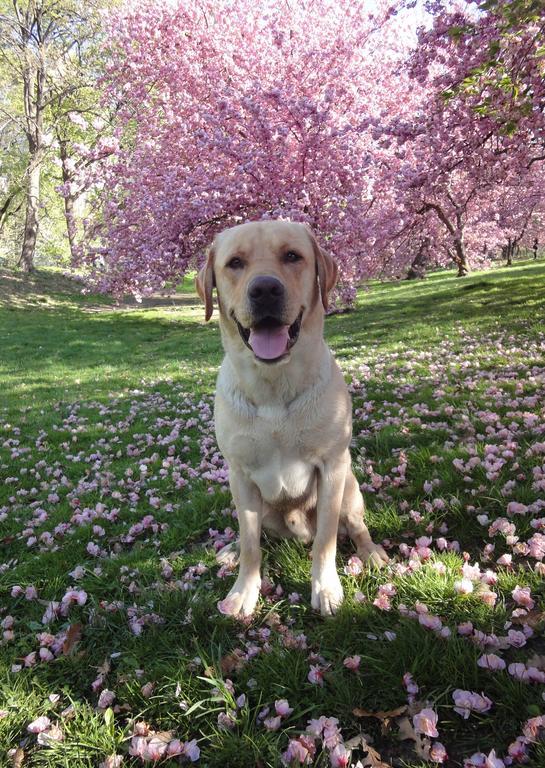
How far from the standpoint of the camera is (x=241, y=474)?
290 centimetres

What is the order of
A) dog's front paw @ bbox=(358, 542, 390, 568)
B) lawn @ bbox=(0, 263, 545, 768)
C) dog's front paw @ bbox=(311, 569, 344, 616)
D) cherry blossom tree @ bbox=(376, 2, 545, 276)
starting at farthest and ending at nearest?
cherry blossom tree @ bbox=(376, 2, 545, 276) → dog's front paw @ bbox=(358, 542, 390, 568) → dog's front paw @ bbox=(311, 569, 344, 616) → lawn @ bbox=(0, 263, 545, 768)

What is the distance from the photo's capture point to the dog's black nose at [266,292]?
104 inches

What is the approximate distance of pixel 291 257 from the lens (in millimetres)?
2980

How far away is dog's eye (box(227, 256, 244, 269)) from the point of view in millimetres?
2980

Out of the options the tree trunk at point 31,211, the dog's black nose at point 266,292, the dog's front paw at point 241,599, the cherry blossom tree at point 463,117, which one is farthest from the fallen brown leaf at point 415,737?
the tree trunk at point 31,211

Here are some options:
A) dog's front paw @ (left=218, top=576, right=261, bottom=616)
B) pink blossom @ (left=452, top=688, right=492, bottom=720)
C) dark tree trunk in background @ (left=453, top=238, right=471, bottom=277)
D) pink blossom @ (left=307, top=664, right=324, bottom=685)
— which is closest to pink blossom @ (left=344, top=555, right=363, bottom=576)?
dog's front paw @ (left=218, top=576, right=261, bottom=616)

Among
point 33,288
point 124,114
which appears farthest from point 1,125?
point 124,114

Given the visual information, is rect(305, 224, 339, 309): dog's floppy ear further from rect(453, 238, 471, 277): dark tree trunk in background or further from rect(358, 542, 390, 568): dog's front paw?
rect(453, 238, 471, 277): dark tree trunk in background

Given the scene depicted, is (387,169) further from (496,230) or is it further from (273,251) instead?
(496,230)

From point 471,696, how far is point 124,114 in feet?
56.0

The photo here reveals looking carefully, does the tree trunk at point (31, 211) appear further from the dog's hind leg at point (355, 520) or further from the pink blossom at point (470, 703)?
the pink blossom at point (470, 703)

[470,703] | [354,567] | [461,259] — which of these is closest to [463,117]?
[354,567]

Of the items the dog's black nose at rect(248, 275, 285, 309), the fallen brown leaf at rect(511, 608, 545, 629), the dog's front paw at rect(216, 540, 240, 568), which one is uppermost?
the dog's black nose at rect(248, 275, 285, 309)

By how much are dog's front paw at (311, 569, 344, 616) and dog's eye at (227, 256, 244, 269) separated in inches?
80.0
